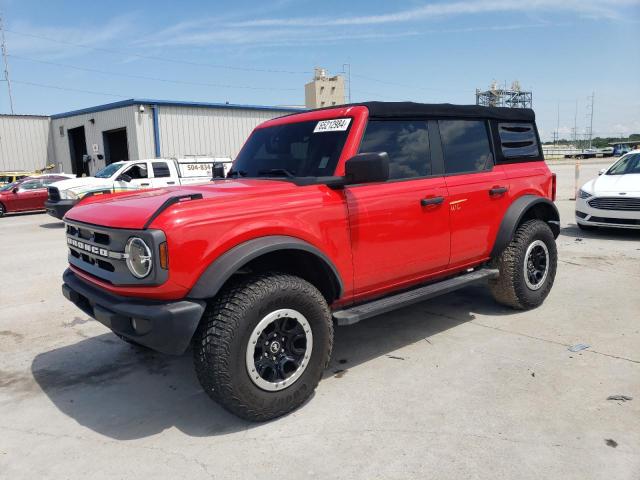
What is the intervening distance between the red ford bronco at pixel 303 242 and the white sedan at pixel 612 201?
186 inches

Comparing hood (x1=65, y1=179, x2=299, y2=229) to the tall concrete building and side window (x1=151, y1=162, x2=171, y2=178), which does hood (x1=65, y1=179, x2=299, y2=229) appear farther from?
the tall concrete building

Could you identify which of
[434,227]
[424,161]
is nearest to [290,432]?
[434,227]

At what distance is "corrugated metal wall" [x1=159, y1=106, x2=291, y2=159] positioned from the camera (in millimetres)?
23156

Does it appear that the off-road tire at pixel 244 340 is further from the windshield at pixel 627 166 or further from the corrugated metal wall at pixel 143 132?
the corrugated metal wall at pixel 143 132

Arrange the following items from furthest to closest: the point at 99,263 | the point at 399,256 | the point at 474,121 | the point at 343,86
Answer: the point at 343,86 < the point at 474,121 < the point at 399,256 < the point at 99,263

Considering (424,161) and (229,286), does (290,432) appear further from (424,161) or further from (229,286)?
(424,161)

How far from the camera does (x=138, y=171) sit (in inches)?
578

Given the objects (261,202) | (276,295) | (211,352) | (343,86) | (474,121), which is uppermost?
(343,86)

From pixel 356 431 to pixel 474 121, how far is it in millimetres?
3126

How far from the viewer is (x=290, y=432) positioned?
3.02 metres

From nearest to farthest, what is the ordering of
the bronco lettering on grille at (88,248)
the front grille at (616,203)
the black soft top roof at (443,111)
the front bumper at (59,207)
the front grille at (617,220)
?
the bronco lettering on grille at (88,248) < the black soft top roof at (443,111) < the front grille at (616,203) < the front grille at (617,220) < the front bumper at (59,207)

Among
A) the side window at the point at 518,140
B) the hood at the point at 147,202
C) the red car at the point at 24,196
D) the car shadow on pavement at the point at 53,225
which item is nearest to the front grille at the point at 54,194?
the car shadow on pavement at the point at 53,225

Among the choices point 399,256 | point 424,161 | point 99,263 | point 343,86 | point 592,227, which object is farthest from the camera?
point 343,86

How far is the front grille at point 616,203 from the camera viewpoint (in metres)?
8.60
